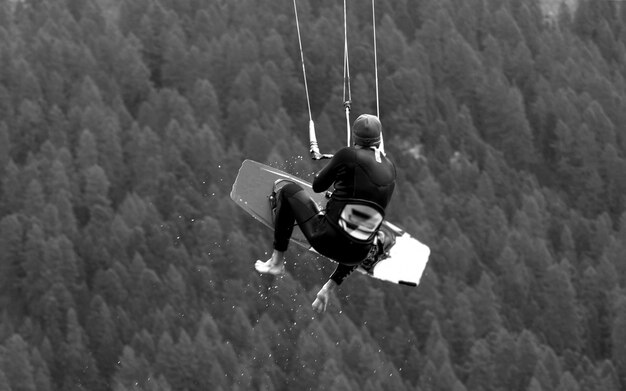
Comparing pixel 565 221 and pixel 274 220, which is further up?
pixel 274 220

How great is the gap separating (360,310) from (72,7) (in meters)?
54.9

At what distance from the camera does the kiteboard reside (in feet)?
64.8

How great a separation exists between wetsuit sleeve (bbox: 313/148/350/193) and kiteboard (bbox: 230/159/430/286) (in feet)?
8.46

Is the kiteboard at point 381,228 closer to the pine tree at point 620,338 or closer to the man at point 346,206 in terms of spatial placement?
the man at point 346,206

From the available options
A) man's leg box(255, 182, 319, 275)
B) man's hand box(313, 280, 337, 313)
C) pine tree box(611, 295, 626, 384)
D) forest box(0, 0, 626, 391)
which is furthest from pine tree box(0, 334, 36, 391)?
man's hand box(313, 280, 337, 313)

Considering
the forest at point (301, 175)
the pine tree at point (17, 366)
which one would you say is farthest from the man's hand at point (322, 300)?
the pine tree at point (17, 366)

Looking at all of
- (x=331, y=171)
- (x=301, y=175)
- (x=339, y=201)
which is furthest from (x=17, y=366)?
(x=331, y=171)

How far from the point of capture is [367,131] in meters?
17.2

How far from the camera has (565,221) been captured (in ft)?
419

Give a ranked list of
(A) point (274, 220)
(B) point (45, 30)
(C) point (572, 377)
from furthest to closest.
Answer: (B) point (45, 30) → (C) point (572, 377) → (A) point (274, 220)

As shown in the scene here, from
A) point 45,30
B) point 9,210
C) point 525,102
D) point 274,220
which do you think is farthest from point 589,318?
point 274,220

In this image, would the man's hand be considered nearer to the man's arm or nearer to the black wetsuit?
the man's arm

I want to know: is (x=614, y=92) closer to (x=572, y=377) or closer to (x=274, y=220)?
(x=572, y=377)

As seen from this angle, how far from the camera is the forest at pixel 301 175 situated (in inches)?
4210
